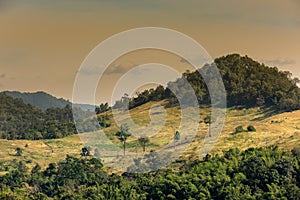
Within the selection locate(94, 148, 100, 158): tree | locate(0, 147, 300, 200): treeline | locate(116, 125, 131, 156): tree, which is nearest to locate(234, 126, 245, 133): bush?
locate(116, 125, 131, 156): tree

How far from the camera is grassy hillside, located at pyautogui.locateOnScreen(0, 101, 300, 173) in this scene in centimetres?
9594

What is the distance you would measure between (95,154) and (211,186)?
49.7 metres

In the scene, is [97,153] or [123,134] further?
[123,134]

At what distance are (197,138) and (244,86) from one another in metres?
26.7

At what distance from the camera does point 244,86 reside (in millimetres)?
127438

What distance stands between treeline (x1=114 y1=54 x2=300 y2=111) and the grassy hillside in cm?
323

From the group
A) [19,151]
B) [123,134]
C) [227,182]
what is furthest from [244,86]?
[227,182]

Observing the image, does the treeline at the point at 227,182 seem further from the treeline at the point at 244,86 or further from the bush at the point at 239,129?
the treeline at the point at 244,86

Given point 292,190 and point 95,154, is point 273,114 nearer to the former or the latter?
point 95,154

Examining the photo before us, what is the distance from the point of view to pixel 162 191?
64.1 m

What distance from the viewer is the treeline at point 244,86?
11931 cm

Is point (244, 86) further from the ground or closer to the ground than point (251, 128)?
further from the ground

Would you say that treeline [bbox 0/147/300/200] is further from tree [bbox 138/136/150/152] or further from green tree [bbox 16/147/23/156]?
green tree [bbox 16/147/23/156]

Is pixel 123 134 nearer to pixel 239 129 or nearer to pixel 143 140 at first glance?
pixel 143 140
